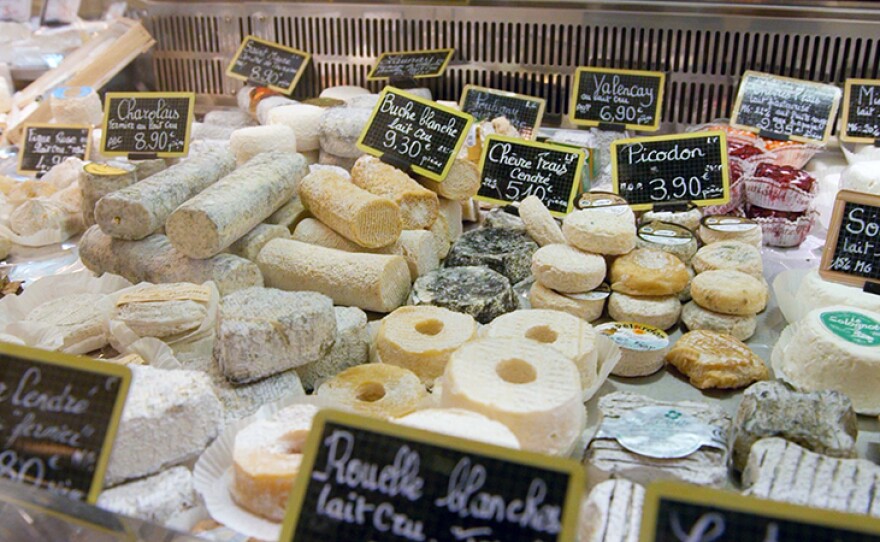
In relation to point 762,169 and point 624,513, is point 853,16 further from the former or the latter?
point 624,513

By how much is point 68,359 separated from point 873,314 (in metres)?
1.91

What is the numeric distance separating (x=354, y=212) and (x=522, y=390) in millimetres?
1159

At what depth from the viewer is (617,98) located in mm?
3352

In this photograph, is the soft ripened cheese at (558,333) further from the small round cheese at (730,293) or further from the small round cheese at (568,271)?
the small round cheese at (730,293)

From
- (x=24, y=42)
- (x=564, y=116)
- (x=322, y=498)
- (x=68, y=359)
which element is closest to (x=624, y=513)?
(x=322, y=498)

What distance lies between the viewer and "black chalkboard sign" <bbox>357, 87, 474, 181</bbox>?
283cm

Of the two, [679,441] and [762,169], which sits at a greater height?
[762,169]

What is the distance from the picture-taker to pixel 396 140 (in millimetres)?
→ 2908

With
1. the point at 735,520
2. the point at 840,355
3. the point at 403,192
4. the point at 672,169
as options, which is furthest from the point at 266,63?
Result: the point at 735,520

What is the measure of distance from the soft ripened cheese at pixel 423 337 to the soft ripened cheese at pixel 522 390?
1.25ft

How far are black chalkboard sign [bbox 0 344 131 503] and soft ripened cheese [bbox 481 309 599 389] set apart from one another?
986mm

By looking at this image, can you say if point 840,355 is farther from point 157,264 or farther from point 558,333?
point 157,264

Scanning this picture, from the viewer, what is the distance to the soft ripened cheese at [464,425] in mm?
1343

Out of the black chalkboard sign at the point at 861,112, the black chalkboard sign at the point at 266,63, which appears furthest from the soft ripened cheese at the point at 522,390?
the black chalkboard sign at the point at 266,63
